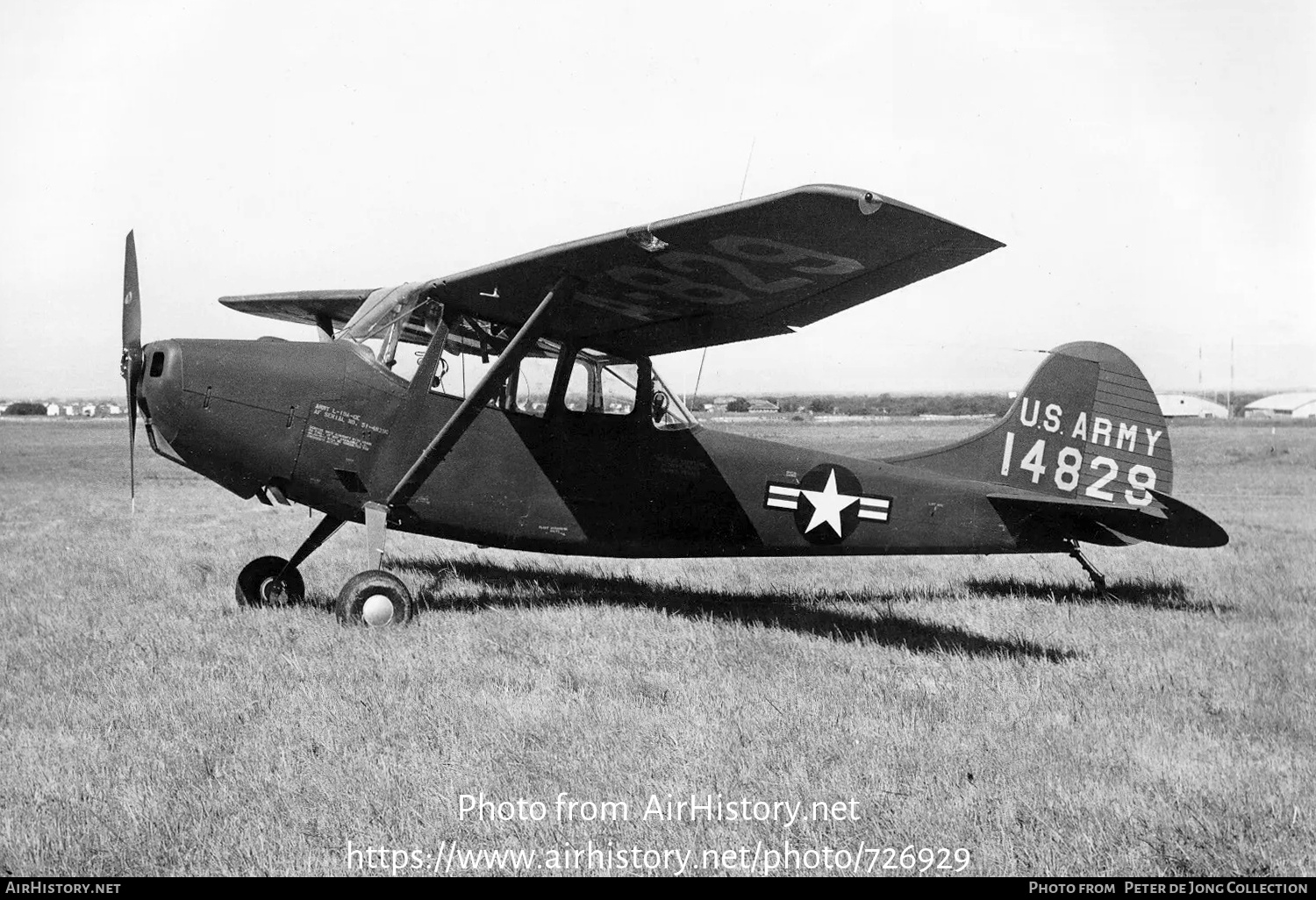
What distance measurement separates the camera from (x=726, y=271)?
5.86 metres

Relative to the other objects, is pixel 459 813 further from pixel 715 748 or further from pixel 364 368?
pixel 364 368

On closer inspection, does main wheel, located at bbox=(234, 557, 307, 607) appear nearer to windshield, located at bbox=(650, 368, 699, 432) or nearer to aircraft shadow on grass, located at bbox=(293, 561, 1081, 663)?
aircraft shadow on grass, located at bbox=(293, 561, 1081, 663)

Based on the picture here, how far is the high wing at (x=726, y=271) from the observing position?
476cm

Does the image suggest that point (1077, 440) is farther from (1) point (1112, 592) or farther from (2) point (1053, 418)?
(1) point (1112, 592)

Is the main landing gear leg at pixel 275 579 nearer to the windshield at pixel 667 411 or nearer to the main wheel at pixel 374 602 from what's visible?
the main wheel at pixel 374 602

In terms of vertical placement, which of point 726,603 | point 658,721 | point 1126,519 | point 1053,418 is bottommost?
point 726,603

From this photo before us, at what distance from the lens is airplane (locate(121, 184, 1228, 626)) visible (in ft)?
19.6

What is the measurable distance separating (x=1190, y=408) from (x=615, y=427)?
146 m

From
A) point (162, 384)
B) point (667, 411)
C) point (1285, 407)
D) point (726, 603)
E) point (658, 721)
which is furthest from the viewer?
point (1285, 407)

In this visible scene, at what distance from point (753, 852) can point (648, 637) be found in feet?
10.5

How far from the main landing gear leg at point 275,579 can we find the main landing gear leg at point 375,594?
2.49ft

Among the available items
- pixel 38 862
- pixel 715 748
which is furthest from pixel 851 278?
pixel 38 862

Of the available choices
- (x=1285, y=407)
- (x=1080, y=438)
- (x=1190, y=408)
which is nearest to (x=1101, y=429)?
(x=1080, y=438)

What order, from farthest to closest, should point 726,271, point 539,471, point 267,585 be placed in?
point 267,585 → point 539,471 → point 726,271
